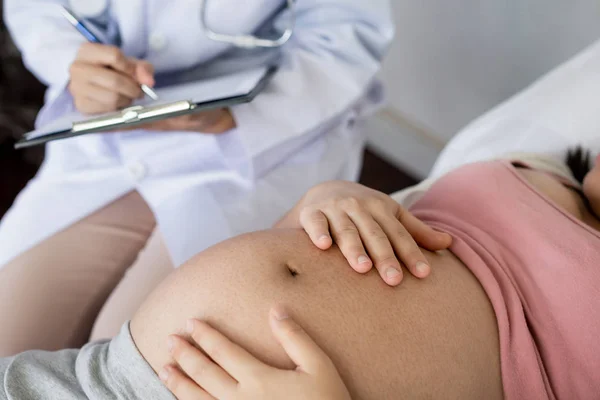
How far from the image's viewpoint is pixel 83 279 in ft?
2.95

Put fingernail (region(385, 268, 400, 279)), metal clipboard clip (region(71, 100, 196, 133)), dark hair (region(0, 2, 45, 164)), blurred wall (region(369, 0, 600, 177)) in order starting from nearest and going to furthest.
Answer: fingernail (region(385, 268, 400, 279)), metal clipboard clip (region(71, 100, 196, 133)), blurred wall (region(369, 0, 600, 177)), dark hair (region(0, 2, 45, 164))

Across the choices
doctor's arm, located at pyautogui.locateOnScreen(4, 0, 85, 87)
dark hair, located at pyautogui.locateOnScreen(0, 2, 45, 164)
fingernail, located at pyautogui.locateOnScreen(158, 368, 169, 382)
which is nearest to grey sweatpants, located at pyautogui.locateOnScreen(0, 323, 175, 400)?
fingernail, located at pyautogui.locateOnScreen(158, 368, 169, 382)

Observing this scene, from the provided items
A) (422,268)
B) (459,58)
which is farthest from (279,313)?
(459,58)

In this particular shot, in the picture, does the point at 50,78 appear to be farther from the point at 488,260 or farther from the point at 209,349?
the point at 488,260

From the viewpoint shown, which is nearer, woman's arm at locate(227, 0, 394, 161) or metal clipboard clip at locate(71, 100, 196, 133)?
metal clipboard clip at locate(71, 100, 196, 133)

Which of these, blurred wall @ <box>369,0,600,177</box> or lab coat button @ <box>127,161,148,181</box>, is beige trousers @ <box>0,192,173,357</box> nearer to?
lab coat button @ <box>127,161,148,181</box>

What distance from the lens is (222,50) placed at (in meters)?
1.00

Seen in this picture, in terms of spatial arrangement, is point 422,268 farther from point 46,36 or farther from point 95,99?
point 46,36

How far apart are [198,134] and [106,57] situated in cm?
19

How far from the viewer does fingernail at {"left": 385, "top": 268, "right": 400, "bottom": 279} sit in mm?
621

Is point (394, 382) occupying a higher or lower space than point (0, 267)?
higher

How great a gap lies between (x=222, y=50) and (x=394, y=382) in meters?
0.65

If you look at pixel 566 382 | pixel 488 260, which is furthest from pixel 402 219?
pixel 566 382

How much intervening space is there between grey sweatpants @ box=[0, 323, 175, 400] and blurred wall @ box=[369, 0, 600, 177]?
3.53 ft
